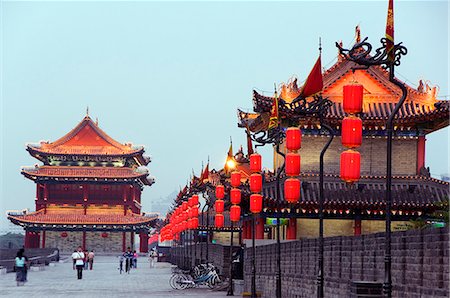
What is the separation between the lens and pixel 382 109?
43.5 meters

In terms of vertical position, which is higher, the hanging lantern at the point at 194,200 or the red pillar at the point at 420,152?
the red pillar at the point at 420,152

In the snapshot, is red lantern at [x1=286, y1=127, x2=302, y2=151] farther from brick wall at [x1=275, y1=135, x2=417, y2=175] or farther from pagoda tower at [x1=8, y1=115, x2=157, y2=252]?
pagoda tower at [x1=8, y1=115, x2=157, y2=252]

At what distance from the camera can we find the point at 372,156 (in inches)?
1720

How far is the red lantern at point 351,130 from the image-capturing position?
18.5 m

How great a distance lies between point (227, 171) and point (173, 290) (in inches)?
602

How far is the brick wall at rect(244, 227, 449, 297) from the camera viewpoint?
15922mm

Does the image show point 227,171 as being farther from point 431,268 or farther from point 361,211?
point 431,268

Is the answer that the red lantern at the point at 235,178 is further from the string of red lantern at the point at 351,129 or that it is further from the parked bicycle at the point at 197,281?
the string of red lantern at the point at 351,129

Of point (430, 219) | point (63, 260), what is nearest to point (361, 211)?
point (430, 219)

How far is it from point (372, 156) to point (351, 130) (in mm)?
25545

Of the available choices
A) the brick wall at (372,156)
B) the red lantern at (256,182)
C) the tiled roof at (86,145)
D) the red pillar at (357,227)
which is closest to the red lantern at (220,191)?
the brick wall at (372,156)

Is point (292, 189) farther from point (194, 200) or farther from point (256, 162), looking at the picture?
point (194, 200)

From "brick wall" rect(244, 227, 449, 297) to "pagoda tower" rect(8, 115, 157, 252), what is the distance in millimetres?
59276

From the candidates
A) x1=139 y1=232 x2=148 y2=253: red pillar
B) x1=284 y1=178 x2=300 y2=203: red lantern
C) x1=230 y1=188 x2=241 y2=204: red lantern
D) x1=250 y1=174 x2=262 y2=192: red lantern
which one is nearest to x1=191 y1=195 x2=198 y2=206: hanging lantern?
x1=230 y1=188 x2=241 y2=204: red lantern
